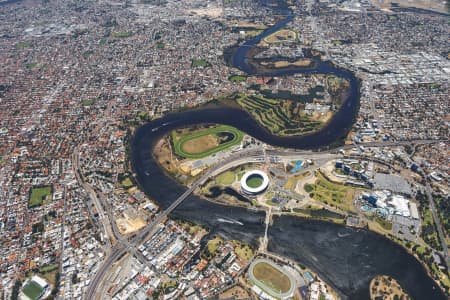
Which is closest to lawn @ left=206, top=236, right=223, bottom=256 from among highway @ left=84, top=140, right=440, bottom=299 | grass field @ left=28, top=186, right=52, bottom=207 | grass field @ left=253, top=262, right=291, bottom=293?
grass field @ left=253, top=262, right=291, bottom=293

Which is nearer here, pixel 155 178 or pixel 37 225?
pixel 37 225

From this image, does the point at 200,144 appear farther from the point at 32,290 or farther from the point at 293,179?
the point at 32,290

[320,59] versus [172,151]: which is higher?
[320,59]

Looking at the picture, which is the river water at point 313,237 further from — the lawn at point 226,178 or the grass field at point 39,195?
the grass field at point 39,195

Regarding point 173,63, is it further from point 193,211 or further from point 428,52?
point 428,52

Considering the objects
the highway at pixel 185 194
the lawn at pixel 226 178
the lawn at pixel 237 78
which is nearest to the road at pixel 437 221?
the highway at pixel 185 194

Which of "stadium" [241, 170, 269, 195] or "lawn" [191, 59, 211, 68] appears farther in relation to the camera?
"lawn" [191, 59, 211, 68]

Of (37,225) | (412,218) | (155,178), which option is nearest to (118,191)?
(155,178)

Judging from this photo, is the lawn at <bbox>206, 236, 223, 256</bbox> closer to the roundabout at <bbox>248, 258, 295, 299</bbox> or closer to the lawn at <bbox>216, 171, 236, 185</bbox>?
the roundabout at <bbox>248, 258, 295, 299</bbox>
